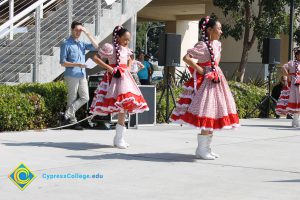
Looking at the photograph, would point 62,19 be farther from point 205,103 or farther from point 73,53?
point 205,103

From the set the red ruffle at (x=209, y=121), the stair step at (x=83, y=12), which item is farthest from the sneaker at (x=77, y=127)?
the red ruffle at (x=209, y=121)

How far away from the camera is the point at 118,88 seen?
8836 millimetres

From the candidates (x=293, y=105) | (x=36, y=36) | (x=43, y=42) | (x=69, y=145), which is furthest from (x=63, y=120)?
(x=293, y=105)

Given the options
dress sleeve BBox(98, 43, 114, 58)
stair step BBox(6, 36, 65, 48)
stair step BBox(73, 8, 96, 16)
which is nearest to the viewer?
dress sleeve BBox(98, 43, 114, 58)

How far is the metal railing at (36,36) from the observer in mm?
12883

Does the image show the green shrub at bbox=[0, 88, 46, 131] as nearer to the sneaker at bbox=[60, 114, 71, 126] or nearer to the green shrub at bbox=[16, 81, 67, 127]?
the green shrub at bbox=[16, 81, 67, 127]

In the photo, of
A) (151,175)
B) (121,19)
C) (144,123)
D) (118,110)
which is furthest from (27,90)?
(151,175)

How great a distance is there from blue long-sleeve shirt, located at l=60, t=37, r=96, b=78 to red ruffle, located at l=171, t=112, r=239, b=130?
3.79 metres

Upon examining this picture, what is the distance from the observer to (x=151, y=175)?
6.69 m

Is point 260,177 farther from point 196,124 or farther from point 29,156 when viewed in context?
point 29,156

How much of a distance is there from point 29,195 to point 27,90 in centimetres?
629

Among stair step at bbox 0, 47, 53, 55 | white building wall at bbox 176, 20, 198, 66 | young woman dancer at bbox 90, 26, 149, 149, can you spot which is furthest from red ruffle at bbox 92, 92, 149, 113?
white building wall at bbox 176, 20, 198, 66

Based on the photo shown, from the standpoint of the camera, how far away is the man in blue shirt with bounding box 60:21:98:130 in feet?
36.8

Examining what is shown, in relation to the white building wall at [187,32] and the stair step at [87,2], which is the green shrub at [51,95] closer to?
the stair step at [87,2]
